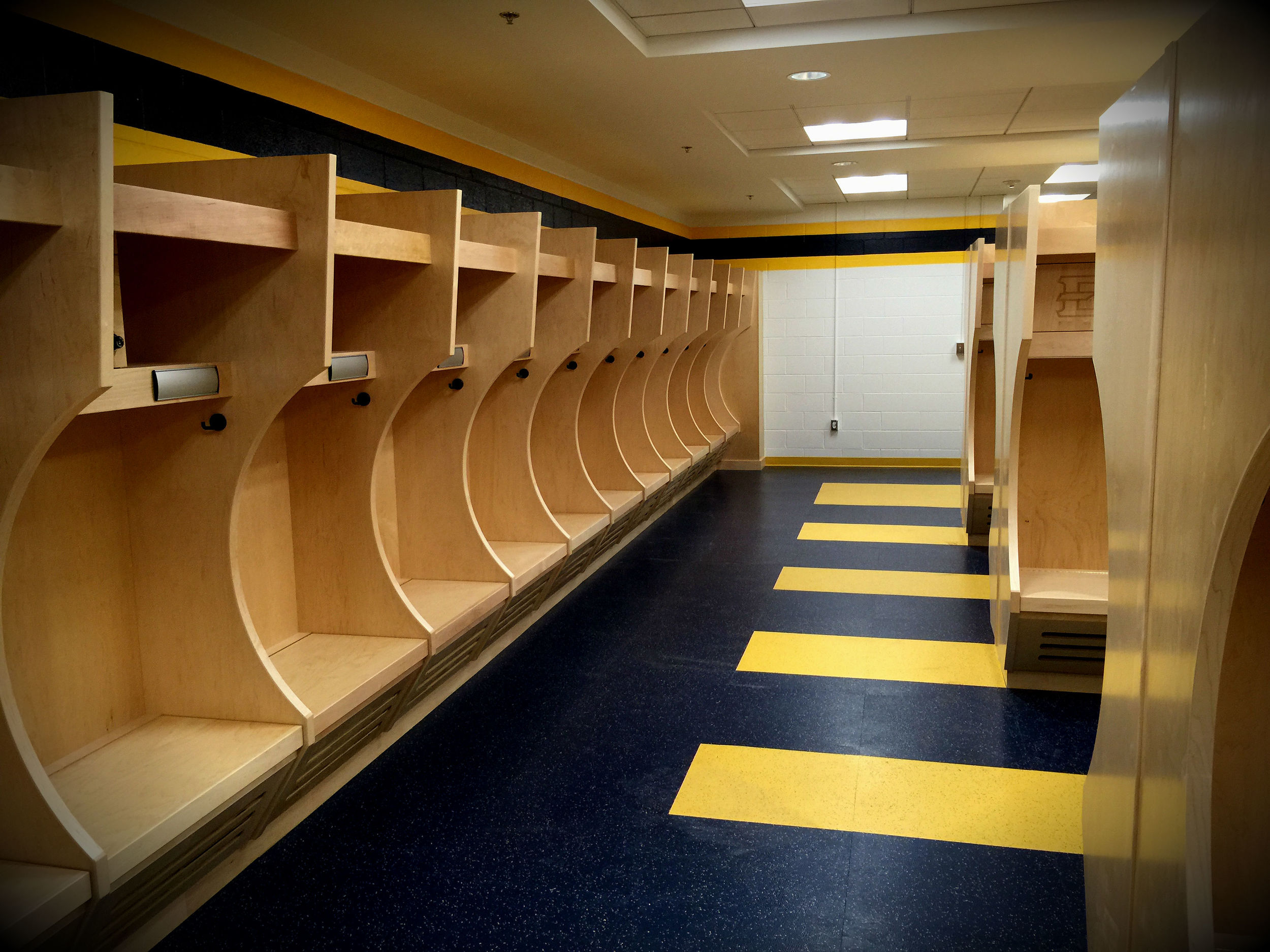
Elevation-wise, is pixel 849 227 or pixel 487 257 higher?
pixel 849 227

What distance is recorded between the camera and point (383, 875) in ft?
8.04

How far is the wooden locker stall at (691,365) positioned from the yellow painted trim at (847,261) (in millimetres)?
1829

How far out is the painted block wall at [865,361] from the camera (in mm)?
9203

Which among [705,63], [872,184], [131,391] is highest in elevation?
[872,184]

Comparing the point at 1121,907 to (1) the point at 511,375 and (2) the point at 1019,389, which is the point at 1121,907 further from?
(1) the point at 511,375

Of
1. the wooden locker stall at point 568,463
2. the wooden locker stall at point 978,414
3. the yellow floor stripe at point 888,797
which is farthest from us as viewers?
the wooden locker stall at point 978,414

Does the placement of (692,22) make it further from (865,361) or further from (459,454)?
(865,361)

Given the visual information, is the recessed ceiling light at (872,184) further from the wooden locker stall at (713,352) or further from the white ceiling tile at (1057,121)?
the white ceiling tile at (1057,121)

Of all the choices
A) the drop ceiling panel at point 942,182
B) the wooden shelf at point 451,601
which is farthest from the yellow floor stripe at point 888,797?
the drop ceiling panel at point 942,182

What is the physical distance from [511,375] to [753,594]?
1780 millimetres

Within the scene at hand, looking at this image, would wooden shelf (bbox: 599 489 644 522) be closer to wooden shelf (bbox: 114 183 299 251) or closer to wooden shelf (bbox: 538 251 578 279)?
wooden shelf (bbox: 538 251 578 279)

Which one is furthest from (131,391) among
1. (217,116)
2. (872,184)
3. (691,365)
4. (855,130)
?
(872,184)

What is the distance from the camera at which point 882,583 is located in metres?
5.14

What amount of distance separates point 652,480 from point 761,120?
2.07 meters
